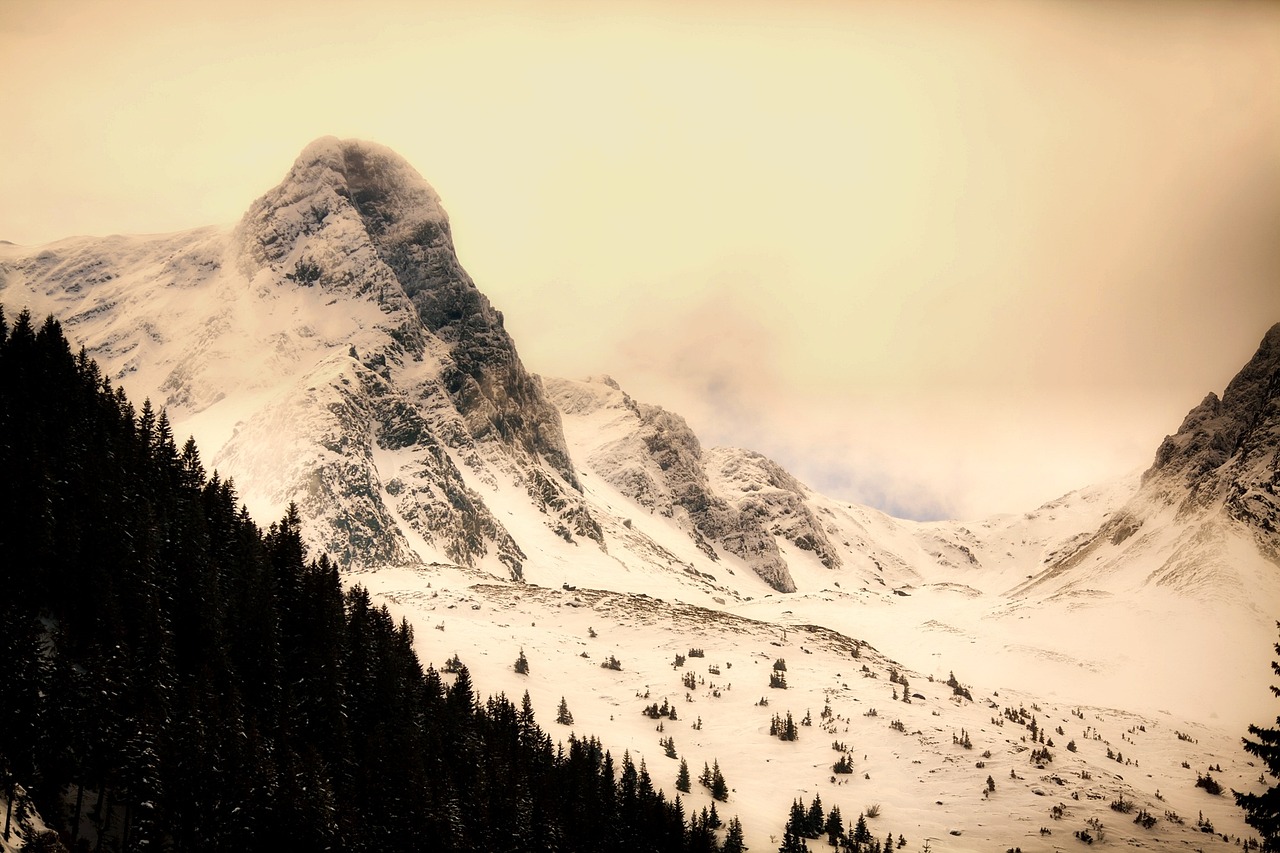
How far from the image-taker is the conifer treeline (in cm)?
4116

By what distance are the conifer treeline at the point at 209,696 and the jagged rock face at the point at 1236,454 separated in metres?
110

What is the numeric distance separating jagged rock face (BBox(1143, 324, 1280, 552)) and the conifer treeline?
109789 mm

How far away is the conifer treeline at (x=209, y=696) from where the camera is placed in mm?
41156

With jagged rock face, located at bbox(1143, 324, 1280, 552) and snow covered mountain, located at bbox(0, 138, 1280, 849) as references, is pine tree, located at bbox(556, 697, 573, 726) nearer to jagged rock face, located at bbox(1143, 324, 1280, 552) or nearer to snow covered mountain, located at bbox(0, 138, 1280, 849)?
snow covered mountain, located at bbox(0, 138, 1280, 849)

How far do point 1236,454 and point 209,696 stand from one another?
513 feet

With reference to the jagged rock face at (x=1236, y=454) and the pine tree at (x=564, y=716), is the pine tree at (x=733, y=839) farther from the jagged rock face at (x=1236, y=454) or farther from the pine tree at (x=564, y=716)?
the jagged rock face at (x=1236, y=454)

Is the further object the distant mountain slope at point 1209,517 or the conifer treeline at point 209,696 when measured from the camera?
the distant mountain slope at point 1209,517

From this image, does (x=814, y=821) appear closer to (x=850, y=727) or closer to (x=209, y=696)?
(x=850, y=727)

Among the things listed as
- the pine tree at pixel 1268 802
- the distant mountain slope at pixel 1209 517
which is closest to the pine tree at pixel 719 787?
the pine tree at pixel 1268 802

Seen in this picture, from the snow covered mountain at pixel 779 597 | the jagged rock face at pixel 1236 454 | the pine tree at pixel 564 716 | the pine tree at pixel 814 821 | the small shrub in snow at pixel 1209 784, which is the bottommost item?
the pine tree at pixel 814 821

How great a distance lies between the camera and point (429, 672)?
70875 mm

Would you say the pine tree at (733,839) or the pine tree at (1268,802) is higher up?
the pine tree at (1268,802)

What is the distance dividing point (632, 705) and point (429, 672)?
1962cm

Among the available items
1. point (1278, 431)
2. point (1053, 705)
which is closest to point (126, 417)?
point (1053, 705)
